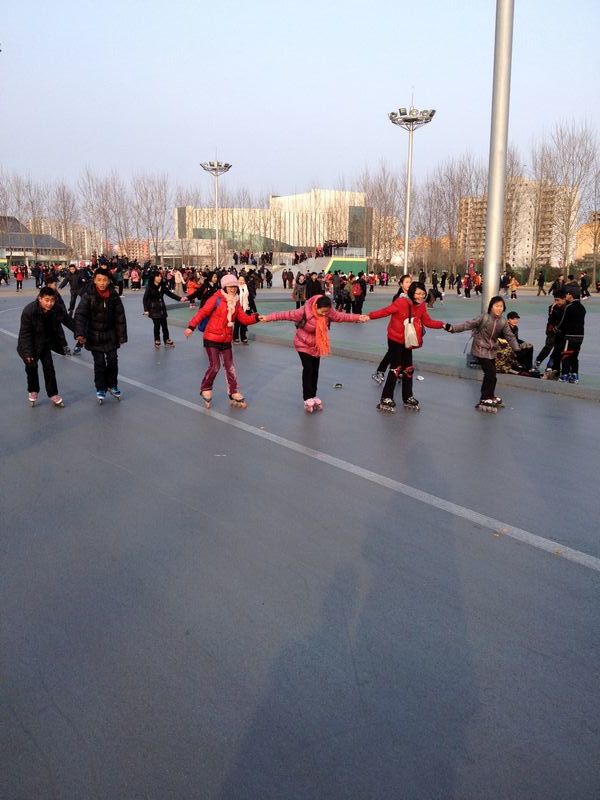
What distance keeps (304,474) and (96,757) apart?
3606 millimetres

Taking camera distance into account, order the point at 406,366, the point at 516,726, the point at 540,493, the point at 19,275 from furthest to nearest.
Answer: the point at 19,275 → the point at 406,366 → the point at 540,493 → the point at 516,726

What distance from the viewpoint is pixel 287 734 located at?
253 centimetres

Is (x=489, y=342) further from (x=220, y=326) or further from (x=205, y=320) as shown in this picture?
(x=205, y=320)

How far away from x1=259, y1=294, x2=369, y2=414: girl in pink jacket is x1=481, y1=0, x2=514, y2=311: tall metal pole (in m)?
4.02

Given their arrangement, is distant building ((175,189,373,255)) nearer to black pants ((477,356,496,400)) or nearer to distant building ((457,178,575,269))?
distant building ((457,178,575,269))

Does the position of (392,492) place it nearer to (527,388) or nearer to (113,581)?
(113,581)

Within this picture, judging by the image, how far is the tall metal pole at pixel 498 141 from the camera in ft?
35.7

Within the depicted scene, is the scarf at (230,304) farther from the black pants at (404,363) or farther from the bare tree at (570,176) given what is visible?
the bare tree at (570,176)

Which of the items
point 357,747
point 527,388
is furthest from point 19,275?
point 357,747

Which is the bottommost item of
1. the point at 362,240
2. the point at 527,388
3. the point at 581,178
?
the point at 527,388

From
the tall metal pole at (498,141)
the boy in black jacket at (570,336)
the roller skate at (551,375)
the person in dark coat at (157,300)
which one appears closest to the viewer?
the boy in black jacket at (570,336)

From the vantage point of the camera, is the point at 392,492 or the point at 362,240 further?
the point at 362,240

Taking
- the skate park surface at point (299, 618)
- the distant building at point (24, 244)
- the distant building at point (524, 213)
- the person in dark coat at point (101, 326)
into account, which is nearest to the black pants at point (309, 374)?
the skate park surface at point (299, 618)

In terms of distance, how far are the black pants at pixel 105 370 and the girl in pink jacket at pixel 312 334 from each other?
2.15 m
